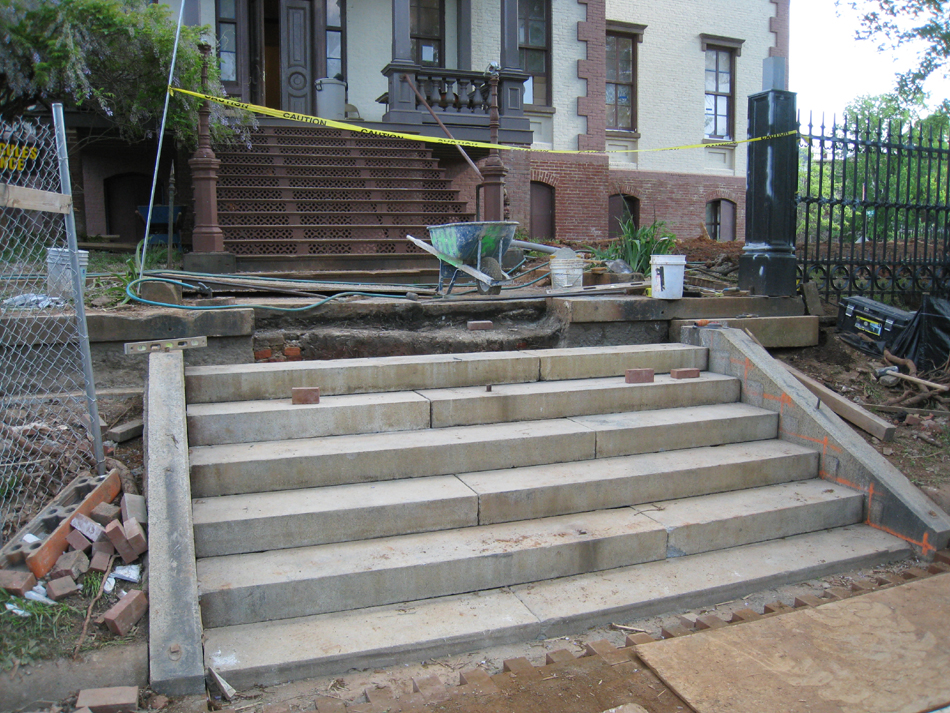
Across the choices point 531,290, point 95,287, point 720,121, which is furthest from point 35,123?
point 720,121

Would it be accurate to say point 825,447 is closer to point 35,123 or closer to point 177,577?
point 177,577

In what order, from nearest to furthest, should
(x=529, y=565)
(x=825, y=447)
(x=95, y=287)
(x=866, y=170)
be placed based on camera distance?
(x=529, y=565) < (x=825, y=447) < (x=95, y=287) < (x=866, y=170)

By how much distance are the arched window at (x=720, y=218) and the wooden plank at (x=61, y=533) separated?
16087 mm

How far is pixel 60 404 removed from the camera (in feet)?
14.5

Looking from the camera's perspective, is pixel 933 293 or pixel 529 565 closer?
pixel 529 565

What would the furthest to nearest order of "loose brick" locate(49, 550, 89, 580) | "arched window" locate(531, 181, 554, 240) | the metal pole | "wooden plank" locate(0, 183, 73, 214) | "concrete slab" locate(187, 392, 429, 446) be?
"arched window" locate(531, 181, 554, 240) → "concrete slab" locate(187, 392, 429, 446) → the metal pole → "wooden plank" locate(0, 183, 73, 214) → "loose brick" locate(49, 550, 89, 580)

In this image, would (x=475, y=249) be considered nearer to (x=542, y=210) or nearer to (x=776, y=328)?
(x=776, y=328)

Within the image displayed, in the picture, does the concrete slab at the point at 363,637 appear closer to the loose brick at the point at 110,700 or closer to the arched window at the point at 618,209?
the loose brick at the point at 110,700

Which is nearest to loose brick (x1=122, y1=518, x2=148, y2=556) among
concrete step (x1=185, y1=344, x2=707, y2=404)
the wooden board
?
concrete step (x1=185, y1=344, x2=707, y2=404)

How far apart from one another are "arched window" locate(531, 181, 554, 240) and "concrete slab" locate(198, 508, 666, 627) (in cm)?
1169

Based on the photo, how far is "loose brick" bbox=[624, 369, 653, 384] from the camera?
522cm

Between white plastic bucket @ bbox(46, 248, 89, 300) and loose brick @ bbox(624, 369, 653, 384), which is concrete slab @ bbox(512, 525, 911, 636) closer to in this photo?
loose brick @ bbox(624, 369, 653, 384)

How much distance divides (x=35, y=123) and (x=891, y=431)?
37.7 feet

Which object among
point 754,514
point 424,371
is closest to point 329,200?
point 424,371
